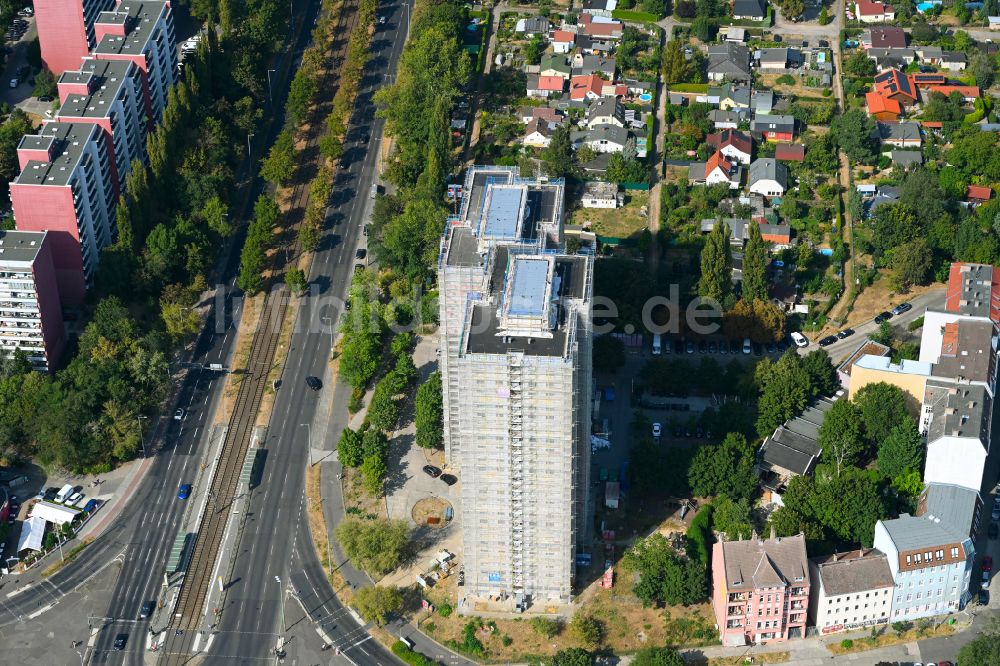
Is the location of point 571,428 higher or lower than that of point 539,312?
lower
